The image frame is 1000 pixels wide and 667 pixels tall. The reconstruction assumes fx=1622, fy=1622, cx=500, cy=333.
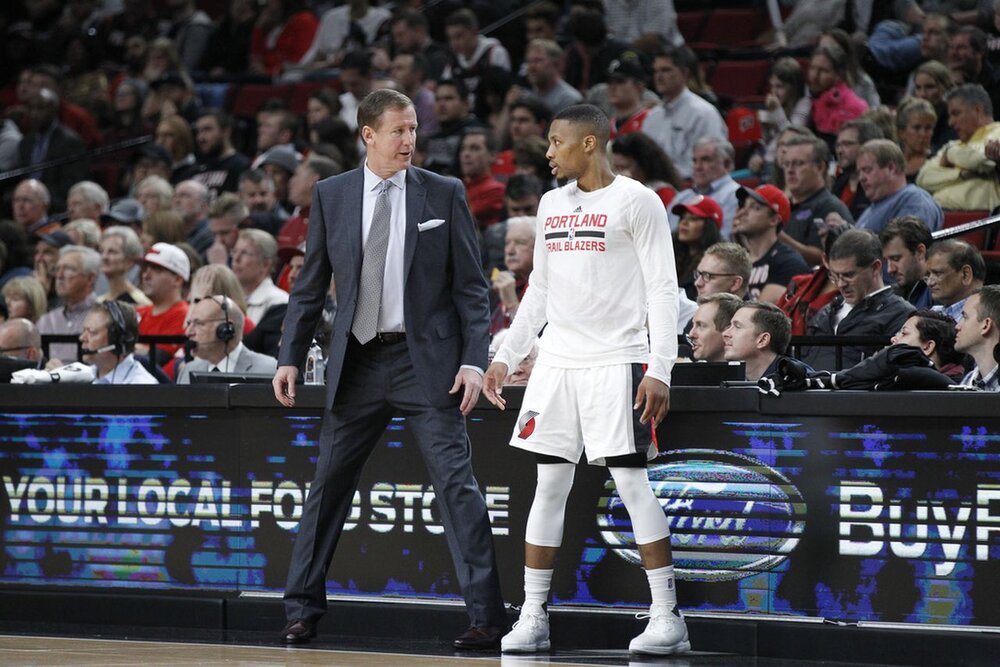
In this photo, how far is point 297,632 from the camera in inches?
253

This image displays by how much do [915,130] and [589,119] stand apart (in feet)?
16.6

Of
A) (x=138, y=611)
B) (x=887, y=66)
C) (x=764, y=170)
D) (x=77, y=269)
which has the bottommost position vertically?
(x=138, y=611)

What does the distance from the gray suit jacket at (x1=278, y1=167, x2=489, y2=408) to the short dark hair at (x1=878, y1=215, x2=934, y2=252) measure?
288 cm

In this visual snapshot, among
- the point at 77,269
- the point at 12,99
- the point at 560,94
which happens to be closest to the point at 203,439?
the point at 77,269

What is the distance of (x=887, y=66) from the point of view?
1309 centimetres

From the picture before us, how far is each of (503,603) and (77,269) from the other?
5374mm

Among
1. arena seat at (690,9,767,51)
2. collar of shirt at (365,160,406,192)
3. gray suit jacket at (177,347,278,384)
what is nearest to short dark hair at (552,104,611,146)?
collar of shirt at (365,160,406,192)

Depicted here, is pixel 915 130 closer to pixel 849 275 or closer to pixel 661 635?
pixel 849 275

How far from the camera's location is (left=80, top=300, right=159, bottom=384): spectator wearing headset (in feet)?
28.1

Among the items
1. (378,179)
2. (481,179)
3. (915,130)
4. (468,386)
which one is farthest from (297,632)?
(481,179)

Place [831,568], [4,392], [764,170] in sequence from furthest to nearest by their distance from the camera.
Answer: [764,170] → [4,392] → [831,568]

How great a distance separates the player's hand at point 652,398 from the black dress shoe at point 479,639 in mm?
1056

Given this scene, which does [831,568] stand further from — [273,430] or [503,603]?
[273,430]

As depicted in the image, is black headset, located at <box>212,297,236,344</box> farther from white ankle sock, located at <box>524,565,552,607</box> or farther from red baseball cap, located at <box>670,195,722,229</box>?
white ankle sock, located at <box>524,565,552,607</box>
